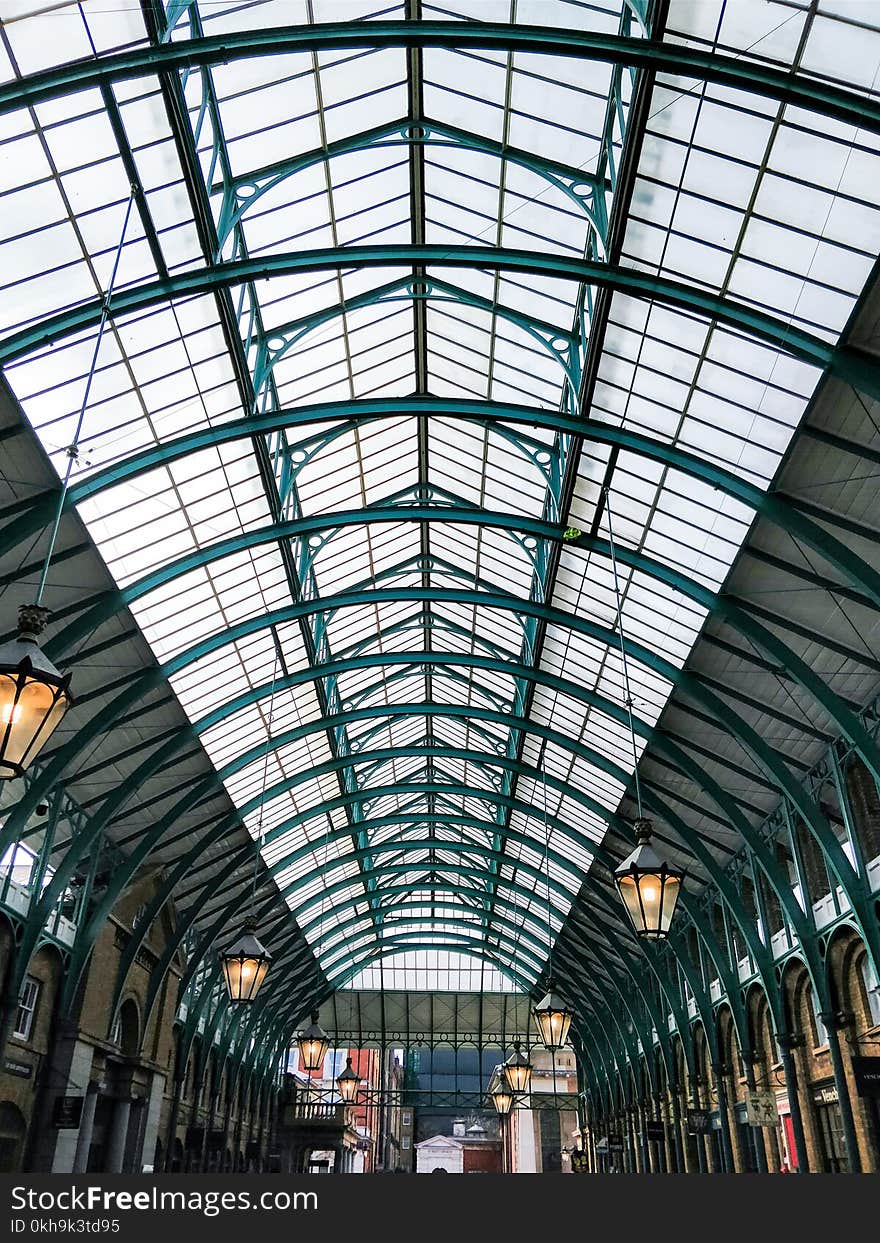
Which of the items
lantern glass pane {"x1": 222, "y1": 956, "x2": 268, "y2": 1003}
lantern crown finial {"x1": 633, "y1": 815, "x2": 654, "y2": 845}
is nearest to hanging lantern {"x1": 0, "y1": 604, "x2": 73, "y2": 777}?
lantern crown finial {"x1": 633, "y1": 815, "x2": 654, "y2": 845}

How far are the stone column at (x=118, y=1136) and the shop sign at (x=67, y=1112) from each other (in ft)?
23.9

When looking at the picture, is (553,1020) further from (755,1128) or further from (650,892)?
(650,892)

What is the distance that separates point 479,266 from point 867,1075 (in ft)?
57.2

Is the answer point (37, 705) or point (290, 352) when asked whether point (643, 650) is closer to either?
point (290, 352)

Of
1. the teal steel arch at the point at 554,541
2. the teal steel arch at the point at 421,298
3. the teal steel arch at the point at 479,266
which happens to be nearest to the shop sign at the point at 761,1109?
the teal steel arch at the point at 554,541

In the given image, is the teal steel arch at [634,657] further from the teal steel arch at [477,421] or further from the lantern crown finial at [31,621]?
the lantern crown finial at [31,621]

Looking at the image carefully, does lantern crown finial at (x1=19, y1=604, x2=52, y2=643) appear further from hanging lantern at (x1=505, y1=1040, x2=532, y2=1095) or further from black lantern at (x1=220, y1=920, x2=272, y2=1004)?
hanging lantern at (x1=505, y1=1040, x2=532, y2=1095)

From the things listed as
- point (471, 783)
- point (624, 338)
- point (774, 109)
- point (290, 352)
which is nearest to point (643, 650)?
point (624, 338)

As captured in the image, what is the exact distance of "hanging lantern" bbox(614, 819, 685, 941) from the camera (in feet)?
39.5

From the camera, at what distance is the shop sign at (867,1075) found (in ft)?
62.9

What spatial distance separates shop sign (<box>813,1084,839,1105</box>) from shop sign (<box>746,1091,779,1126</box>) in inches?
77.4

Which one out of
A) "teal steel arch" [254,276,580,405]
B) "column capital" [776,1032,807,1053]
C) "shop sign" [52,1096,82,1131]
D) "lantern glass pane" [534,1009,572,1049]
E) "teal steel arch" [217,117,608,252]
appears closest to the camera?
"teal steel arch" [217,117,608,252]

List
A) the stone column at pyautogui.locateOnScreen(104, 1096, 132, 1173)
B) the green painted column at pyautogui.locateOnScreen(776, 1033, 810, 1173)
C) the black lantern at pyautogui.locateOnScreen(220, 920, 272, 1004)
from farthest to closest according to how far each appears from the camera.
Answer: the stone column at pyautogui.locateOnScreen(104, 1096, 132, 1173)
the green painted column at pyautogui.locateOnScreen(776, 1033, 810, 1173)
the black lantern at pyautogui.locateOnScreen(220, 920, 272, 1004)

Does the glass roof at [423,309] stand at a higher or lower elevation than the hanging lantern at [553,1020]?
higher
